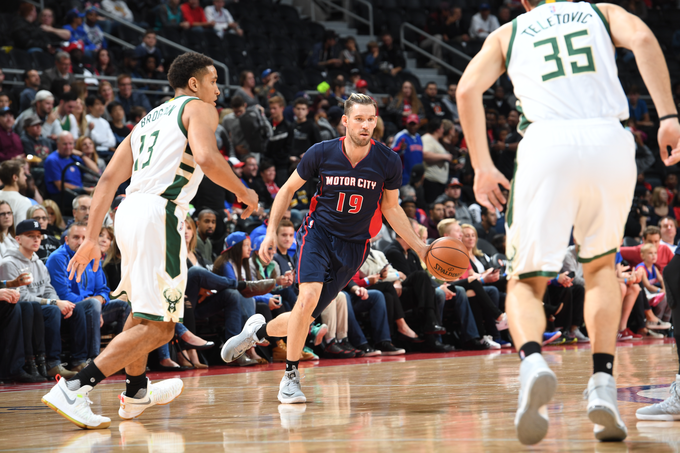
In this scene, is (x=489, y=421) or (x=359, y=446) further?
(x=489, y=421)

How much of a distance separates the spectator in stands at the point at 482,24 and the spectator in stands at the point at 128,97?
30.5 feet

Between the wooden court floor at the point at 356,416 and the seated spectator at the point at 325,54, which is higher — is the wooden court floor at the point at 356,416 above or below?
below

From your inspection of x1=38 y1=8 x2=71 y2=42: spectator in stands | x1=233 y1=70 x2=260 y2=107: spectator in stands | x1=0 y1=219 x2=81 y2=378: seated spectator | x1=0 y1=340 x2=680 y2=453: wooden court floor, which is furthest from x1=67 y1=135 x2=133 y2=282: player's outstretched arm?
x1=38 y1=8 x2=71 y2=42: spectator in stands

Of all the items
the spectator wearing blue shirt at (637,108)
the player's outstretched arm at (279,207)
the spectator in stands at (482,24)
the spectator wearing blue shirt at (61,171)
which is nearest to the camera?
the player's outstretched arm at (279,207)

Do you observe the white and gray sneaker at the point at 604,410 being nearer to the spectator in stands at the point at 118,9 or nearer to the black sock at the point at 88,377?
the black sock at the point at 88,377

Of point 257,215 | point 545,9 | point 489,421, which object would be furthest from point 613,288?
point 257,215

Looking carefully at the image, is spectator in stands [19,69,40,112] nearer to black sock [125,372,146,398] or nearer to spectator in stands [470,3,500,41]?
black sock [125,372,146,398]

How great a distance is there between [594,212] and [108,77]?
32.7 feet

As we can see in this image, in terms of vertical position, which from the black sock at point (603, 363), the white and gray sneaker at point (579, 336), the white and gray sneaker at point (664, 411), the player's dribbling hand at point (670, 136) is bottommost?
the white and gray sneaker at point (579, 336)

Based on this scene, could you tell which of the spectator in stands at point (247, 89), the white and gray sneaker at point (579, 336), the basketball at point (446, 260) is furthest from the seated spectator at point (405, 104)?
the basketball at point (446, 260)

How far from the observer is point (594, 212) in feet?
9.94

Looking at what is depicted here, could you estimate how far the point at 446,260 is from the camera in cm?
542

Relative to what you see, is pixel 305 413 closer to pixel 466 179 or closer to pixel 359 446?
pixel 359 446

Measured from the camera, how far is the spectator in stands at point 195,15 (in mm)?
14469
